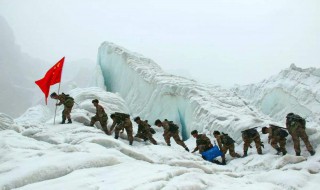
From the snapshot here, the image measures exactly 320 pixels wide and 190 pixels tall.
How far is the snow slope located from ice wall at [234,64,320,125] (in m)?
18.0

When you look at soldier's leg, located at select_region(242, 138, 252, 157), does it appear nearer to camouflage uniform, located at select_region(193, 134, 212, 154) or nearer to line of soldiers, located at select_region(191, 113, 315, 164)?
line of soldiers, located at select_region(191, 113, 315, 164)

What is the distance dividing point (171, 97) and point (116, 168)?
50.4 ft

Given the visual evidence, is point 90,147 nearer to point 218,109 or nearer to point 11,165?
point 11,165

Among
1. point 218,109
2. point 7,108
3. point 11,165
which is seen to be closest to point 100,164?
point 11,165

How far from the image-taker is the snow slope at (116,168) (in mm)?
6320

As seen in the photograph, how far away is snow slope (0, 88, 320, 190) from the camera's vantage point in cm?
632

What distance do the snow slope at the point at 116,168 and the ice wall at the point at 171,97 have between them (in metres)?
5.24

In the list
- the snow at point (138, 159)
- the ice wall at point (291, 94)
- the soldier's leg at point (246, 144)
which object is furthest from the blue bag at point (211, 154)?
the ice wall at point (291, 94)

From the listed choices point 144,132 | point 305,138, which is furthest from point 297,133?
point 144,132

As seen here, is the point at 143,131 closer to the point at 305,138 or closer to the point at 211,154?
the point at 211,154

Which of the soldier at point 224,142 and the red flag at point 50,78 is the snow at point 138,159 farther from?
the red flag at point 50,78

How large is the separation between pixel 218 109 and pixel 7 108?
224ft

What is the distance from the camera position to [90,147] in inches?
356

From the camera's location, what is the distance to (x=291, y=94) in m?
29.5
